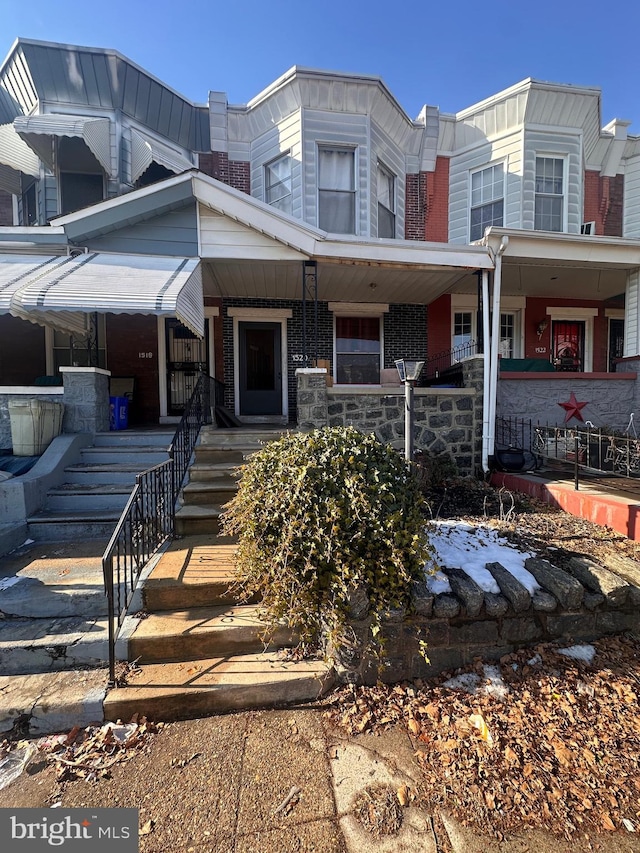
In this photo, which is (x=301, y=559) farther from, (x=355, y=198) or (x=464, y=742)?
(x=355, y=198)

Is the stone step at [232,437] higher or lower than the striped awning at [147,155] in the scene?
lower

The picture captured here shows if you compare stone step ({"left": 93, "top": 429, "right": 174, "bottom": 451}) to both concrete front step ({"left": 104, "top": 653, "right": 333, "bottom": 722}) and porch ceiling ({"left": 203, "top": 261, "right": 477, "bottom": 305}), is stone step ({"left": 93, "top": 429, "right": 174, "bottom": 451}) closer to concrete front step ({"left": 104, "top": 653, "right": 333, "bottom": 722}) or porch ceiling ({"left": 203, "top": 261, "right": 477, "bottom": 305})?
porch ceiling ({"left": 203, "top": 261, "right": 477, "bottom": 305})

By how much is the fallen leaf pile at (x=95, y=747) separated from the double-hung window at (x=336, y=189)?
8.77 m

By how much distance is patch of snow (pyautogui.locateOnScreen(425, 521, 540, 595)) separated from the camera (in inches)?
111

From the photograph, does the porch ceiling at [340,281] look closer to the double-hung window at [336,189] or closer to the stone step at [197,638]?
the double-hung window at [336,189]

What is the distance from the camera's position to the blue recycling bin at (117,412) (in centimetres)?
681

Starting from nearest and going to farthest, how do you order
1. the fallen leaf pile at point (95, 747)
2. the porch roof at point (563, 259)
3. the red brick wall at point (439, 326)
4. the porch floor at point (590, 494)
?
the fallen leaf pile at point (95, 747), the porch floor at point (590, 494), the porch roof at point (563, 259), the red brick wall at point (439, 326)

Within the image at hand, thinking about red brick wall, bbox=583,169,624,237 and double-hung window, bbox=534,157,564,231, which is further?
red brick wall, bbox=583,169,624,237

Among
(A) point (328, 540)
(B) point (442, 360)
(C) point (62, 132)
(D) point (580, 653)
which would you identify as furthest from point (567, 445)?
(C) point (62, 132)

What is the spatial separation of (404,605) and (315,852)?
4.00 feet

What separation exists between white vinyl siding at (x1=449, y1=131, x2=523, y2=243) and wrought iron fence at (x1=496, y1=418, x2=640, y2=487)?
514 cm

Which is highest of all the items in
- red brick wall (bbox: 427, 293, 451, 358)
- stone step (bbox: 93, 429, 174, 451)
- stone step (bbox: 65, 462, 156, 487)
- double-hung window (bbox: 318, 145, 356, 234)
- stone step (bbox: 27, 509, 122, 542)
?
double-hung window (bbox: 318, 145, 356, 234)

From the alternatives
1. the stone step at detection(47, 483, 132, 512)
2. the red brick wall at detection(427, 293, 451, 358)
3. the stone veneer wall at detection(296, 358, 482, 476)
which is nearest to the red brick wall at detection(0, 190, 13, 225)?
the stone step at detection(47, 483, 132, 512)

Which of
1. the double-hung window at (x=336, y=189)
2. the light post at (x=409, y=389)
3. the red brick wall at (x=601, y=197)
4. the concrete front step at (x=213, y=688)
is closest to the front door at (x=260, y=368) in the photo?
the double-hung window at (x=336, y=189)
